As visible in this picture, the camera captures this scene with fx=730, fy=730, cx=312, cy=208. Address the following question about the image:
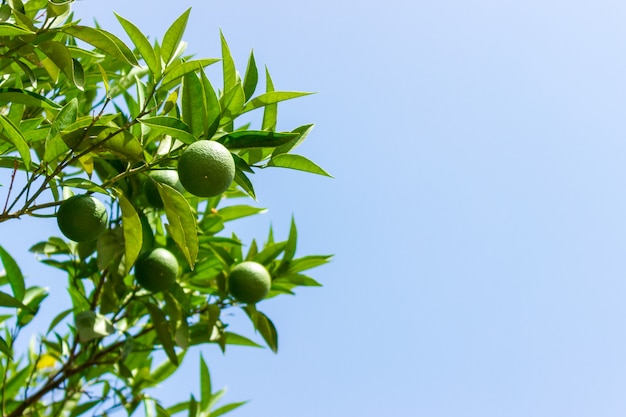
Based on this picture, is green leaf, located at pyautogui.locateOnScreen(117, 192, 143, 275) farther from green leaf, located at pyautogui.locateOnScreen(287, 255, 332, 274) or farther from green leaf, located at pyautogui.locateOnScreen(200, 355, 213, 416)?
green leaf, located at pyautogui.locateOnScreen(200, 355, 213, 416)

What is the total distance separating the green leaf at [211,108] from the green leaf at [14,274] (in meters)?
1.32

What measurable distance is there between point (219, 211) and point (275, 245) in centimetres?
29

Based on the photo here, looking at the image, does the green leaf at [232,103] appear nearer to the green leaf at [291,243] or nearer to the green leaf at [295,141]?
the green leaf at [295,141]

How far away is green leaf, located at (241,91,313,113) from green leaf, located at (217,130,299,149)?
11 cm

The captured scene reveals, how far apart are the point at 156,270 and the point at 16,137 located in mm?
922

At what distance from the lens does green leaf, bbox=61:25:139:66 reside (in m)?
2.01

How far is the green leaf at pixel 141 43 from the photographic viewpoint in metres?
2.03

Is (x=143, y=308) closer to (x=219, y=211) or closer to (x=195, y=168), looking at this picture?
(x=219, y=211)

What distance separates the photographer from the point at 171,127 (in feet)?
6.49

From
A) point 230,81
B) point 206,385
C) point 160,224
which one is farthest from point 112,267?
point 230,81

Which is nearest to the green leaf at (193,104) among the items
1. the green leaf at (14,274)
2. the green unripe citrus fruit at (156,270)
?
the green unripe citrus fruit at (156,270)

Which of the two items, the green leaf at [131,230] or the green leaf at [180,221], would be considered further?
the green leaf at [131,230]

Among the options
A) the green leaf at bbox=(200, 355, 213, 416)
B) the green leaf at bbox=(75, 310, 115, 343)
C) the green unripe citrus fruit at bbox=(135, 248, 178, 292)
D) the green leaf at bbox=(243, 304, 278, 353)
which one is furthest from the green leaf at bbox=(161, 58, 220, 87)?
the green leaf at bbox=(200, 355, 213, 416)

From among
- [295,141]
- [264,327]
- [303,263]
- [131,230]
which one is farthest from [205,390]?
[295,141]
